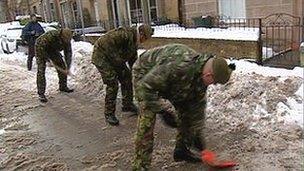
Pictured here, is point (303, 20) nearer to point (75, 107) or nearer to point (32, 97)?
point (75, 107)

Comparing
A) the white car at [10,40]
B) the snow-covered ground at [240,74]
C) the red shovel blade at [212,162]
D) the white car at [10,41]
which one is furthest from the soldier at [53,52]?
the white car at [10,40]

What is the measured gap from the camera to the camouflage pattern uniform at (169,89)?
3.85 m

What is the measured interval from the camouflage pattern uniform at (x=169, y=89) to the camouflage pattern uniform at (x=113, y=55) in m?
1.63

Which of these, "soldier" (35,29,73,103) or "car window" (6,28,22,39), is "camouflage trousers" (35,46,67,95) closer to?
"soldier" (35,29,73,103)

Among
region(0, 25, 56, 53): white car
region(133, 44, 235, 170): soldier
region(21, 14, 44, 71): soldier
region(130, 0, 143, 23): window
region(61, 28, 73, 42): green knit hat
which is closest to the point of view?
region(133, 44, 235, 170): soldier

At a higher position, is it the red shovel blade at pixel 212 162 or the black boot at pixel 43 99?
the red shovel blade at pixel 212 162

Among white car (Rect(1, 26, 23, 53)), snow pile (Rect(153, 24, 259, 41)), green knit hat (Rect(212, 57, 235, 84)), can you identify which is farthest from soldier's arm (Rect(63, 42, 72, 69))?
white car (Rect(1, 26, 23, 53))

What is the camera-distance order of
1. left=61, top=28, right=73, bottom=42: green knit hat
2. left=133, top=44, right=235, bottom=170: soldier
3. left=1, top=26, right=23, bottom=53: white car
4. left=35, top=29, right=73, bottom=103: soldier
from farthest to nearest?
left=1, top=26, right=23, bottom=53: white car
left=35, top=29, right=73, bottom=103: soldier
left=61, top=28, right=73, bottom=42: green knit hat
left=133, top=44, right=235, bottom=170: soldier

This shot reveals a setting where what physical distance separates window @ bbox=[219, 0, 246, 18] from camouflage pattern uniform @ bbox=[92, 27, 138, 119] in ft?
20.3

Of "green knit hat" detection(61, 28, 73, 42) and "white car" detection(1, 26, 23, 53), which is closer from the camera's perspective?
"green knit hat" detection(61, 28, 73, 42)

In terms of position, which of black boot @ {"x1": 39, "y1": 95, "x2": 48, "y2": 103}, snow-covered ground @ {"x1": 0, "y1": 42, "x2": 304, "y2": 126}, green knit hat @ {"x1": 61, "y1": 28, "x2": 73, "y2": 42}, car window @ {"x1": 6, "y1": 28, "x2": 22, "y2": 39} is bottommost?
black boot @ {"x1": 39, "y1": 95, "x2": 48, "y2": 103}

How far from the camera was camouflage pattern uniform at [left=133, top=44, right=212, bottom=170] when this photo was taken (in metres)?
3.85

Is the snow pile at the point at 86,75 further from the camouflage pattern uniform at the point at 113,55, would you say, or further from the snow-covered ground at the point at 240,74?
the camouflage pattern uniform at the point at 113,55

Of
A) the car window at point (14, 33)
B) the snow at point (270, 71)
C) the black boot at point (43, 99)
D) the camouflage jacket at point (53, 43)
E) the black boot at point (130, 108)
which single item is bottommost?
the black boot at point (43, 99)
